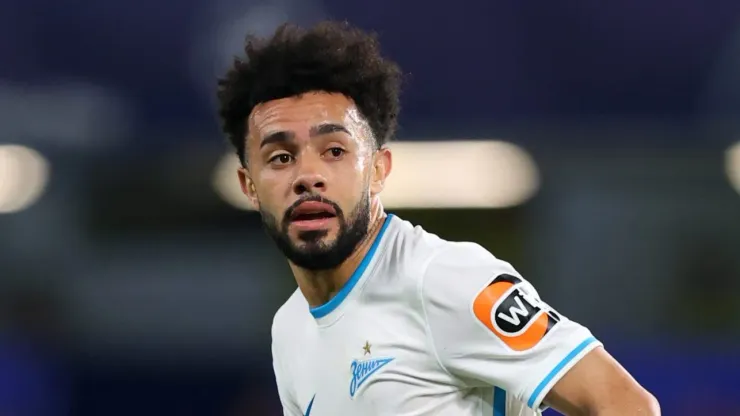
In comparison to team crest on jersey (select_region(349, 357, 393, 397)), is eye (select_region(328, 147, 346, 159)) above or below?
above

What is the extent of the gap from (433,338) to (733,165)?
3286 millimetres

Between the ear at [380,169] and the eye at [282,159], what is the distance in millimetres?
147

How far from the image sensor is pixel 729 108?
450 centimetres

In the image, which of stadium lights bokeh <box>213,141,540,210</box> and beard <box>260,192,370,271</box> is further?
stadium lights bokeh <box>213,141,540,210</box>

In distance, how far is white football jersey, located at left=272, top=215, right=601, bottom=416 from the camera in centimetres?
142

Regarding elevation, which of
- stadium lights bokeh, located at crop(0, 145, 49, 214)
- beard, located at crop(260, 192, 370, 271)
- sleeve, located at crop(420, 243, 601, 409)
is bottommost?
sleeve, located at crop(420, 243, 601, 409)

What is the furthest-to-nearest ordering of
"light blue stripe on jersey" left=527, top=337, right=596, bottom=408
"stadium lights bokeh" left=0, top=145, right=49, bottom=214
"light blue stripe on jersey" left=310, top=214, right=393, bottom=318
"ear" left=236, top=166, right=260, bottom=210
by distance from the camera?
"stadium lights bokeh" left=0, top=145, right=49, bottom=214, "ear" left=236, top=166, right=260, bottom=210, "light blue stripe on jersey" left=310, top=214, right=393, bottom=318, "light blue stripe on jersey" left=527, top=337, right=596, bottom=408

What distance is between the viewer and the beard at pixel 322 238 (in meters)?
1.61

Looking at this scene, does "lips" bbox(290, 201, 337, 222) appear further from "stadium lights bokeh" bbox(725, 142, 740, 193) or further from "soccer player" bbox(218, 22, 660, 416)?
"stadium lights bokeh" bbox(725, 142, 740, 193)

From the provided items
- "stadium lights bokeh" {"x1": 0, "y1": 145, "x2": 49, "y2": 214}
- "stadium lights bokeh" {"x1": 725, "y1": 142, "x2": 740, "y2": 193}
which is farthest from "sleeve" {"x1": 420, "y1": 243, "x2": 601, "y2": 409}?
"stadium lights bokeh" {"x1": 0, "y1": 145, "x2": 49, "y2": 214}

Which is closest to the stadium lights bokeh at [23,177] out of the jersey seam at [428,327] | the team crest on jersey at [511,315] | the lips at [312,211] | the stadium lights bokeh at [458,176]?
the stadium lights bokeh at [458,176]

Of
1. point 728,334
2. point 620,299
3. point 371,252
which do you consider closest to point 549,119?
point 620,299

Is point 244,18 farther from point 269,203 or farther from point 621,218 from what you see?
point 269,203

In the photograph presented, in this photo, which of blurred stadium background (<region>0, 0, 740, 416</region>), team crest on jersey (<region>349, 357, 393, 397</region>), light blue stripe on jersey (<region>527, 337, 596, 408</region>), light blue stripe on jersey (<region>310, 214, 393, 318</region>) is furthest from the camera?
blurred stadium background (<region>0, 0, 740, 416</region>)
